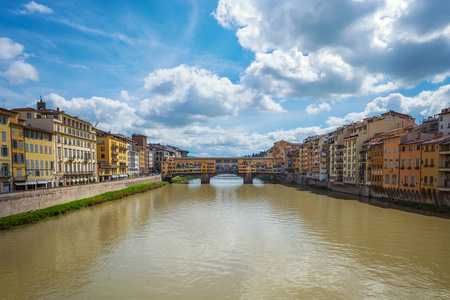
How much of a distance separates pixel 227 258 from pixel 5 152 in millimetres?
29609

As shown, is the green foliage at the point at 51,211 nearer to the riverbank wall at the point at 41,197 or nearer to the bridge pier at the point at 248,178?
the riverbank wall at the point at 41,197

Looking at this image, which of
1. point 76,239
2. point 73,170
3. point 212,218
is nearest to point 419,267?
point 212,218

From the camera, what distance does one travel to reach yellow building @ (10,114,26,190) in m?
32.0

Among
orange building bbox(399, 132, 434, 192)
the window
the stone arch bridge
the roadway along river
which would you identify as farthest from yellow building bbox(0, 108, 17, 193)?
the stone arch bridge

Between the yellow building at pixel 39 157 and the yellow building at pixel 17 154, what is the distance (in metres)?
0.76

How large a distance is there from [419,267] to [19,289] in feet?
77.0

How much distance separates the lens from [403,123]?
51.9 meters

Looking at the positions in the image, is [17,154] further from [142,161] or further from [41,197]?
[142,161]

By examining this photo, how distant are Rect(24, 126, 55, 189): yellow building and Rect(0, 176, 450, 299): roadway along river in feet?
→ 30.5

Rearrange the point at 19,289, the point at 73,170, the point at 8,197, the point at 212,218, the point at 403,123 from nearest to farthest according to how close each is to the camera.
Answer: the point at 19,289 < the point at 8,197 < the point at 212,218 < the point at 73,170 < the point at 403,123

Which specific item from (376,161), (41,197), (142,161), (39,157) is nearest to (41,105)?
(39,157)

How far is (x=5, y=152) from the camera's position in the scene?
1204 inches

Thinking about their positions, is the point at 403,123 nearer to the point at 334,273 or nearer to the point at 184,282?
the point at 334,273

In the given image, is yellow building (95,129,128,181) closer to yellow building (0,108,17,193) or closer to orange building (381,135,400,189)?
yellow building (0,108,17,193)
